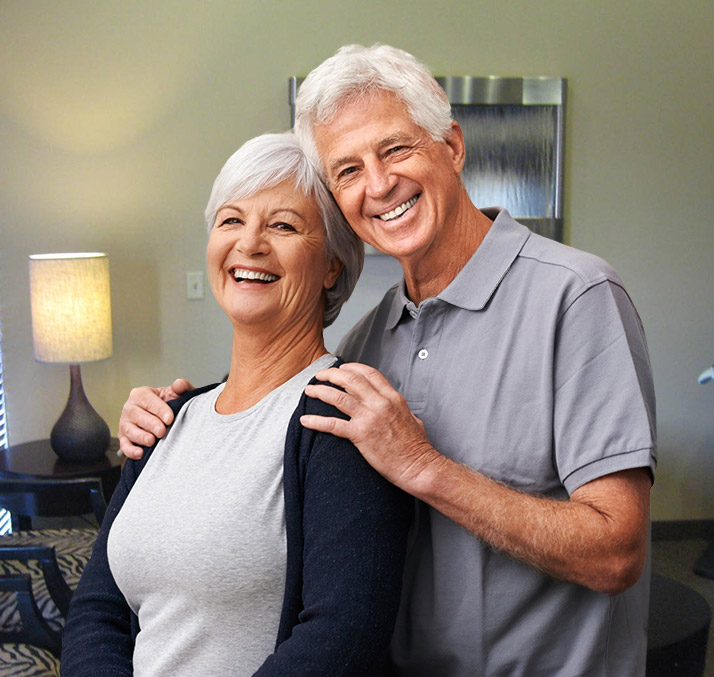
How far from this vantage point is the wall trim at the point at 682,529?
3.91 metres

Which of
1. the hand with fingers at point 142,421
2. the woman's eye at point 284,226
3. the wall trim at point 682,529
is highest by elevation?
the woman's eye at point 284,226

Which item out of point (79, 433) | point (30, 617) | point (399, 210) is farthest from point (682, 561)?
point (399, 210)

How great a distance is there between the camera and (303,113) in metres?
1.33

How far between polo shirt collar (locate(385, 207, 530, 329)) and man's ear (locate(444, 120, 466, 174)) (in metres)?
0.14

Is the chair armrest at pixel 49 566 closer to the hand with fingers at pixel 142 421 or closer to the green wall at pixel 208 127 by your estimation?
the hand with fingers at pixel 142 421

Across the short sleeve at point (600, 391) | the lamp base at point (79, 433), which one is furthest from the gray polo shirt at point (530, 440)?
the lamp base at point (79, 433)

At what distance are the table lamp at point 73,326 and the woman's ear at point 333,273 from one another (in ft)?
6.37

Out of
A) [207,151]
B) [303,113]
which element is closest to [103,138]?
[207,151]

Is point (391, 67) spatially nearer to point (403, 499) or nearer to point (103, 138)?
point (403, 499)

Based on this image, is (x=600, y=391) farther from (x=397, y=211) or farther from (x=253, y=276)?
(x=253, y=276)

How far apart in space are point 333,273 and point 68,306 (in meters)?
1.97

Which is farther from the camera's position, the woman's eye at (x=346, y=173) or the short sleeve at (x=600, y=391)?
the woman's eye at (x=346, y=173)

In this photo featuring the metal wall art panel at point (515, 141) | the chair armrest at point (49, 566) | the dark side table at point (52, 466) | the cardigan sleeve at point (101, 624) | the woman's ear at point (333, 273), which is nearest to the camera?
the cardigan sleeve at point (101, 624)

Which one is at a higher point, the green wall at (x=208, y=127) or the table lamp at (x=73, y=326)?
the green wall at (x=208, y=127)
